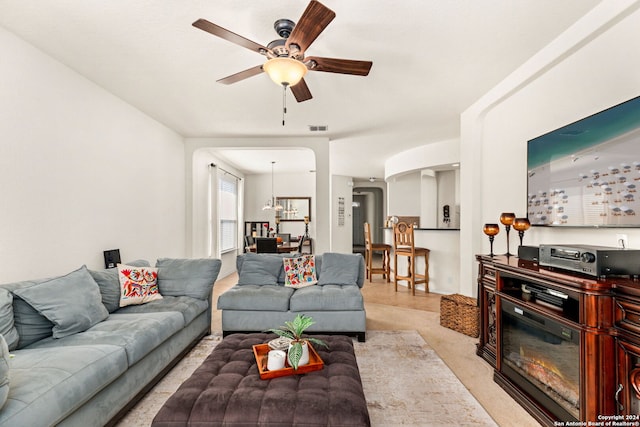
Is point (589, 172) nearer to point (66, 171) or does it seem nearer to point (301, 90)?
point (301, 90)

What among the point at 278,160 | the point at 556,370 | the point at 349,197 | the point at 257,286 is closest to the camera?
the point at 556,370

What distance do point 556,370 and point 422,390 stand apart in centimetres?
86

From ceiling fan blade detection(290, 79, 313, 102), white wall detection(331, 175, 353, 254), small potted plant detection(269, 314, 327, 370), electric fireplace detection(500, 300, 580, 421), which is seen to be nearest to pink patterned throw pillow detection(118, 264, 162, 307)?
small potted plant detection(269, 314, 327, 370)

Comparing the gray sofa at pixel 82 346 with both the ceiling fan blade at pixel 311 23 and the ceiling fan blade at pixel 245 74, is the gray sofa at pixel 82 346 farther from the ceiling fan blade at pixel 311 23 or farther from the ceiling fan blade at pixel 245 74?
the ceiling fan blade at pixel 311 23

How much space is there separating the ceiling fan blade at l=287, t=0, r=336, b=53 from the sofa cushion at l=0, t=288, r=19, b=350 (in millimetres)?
2366

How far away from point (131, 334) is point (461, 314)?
3.12 m

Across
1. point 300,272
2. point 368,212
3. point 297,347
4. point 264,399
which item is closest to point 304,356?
point 297,347

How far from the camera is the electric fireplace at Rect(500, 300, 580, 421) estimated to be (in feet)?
5.73

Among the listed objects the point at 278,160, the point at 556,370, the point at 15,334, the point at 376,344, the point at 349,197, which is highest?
the point at 278,160

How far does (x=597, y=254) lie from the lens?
1.62 metres

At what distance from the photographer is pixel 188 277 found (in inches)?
129

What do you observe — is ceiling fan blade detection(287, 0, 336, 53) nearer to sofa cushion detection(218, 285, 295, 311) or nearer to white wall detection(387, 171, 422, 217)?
sofa cushion detection(218, 285, 295, 311)

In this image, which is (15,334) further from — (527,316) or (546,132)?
(546,132)

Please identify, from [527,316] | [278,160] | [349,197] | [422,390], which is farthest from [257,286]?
[349,197]
